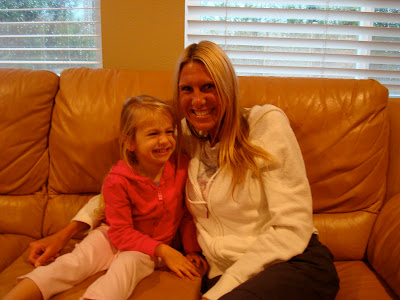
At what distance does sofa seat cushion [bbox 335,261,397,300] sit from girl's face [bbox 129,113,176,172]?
85cm

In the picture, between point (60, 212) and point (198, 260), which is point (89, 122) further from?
point (198, 260)

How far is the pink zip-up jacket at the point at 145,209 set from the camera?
1.20m

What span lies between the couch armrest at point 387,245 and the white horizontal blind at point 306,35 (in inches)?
34.8

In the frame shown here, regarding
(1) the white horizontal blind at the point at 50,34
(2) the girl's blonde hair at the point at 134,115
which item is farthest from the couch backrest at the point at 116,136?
(1) the white horizontal blind at the point at 50,34

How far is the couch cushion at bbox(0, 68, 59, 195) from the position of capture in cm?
144

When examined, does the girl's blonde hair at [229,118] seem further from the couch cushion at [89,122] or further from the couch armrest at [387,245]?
the couch armrest at [387,245]

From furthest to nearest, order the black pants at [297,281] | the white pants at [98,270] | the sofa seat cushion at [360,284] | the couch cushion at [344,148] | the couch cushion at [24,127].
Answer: the couch cushion at [24,127] → the couch cushion at [344,148] → the sofa seat cushion at [360,284] → the white pants at [98,270] → the black pants at [297,281]

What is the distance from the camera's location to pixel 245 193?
3.65 ft

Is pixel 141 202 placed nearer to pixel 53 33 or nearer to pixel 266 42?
pixel 266 42

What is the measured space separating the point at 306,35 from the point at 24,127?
63.7 inches

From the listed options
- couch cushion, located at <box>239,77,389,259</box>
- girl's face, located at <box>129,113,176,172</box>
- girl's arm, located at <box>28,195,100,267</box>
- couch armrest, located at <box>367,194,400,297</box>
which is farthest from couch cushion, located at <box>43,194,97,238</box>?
couch armrest, located at <box>367,194,400,297</box>

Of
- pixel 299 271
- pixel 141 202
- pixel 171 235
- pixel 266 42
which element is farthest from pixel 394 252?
pixel 266 42

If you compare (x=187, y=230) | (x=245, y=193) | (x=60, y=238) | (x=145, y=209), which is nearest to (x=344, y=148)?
(x=245, y=193)

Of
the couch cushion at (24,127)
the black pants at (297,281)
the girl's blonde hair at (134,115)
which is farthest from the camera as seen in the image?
the couch cushion at (24,127)
